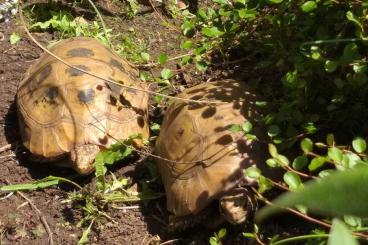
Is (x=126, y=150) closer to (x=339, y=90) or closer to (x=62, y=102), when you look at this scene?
(x=62, y=102)

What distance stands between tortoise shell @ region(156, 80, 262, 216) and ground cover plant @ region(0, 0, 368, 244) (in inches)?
4.3

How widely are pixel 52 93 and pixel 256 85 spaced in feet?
3.45

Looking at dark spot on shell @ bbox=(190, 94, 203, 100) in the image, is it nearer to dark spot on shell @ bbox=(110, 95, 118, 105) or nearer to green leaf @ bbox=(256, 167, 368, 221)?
dark spot on shell @ bbox=(110, 95, 118, 105)

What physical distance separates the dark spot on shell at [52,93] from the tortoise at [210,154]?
62cm

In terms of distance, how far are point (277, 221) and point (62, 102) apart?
1.25 metres

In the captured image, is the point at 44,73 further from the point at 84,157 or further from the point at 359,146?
the point at 359,146

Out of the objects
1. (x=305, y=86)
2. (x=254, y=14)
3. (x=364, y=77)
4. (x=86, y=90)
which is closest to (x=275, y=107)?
(x=305, y=86)

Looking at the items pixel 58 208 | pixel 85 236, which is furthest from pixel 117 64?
pixel 85 236

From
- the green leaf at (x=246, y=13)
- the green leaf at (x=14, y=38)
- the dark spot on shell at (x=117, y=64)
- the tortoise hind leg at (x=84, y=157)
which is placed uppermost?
the green leaf at (x=246, y=13)

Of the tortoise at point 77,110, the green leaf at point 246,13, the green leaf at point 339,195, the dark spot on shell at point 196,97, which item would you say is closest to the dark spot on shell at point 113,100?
the tortoise at point 77,110

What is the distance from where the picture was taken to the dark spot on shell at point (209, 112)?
2.43 metres

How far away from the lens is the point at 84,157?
8.70ft

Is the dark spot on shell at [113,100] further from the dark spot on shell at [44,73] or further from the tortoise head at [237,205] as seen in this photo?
the tortoise head at [237,205]

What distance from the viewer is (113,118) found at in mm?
2768
